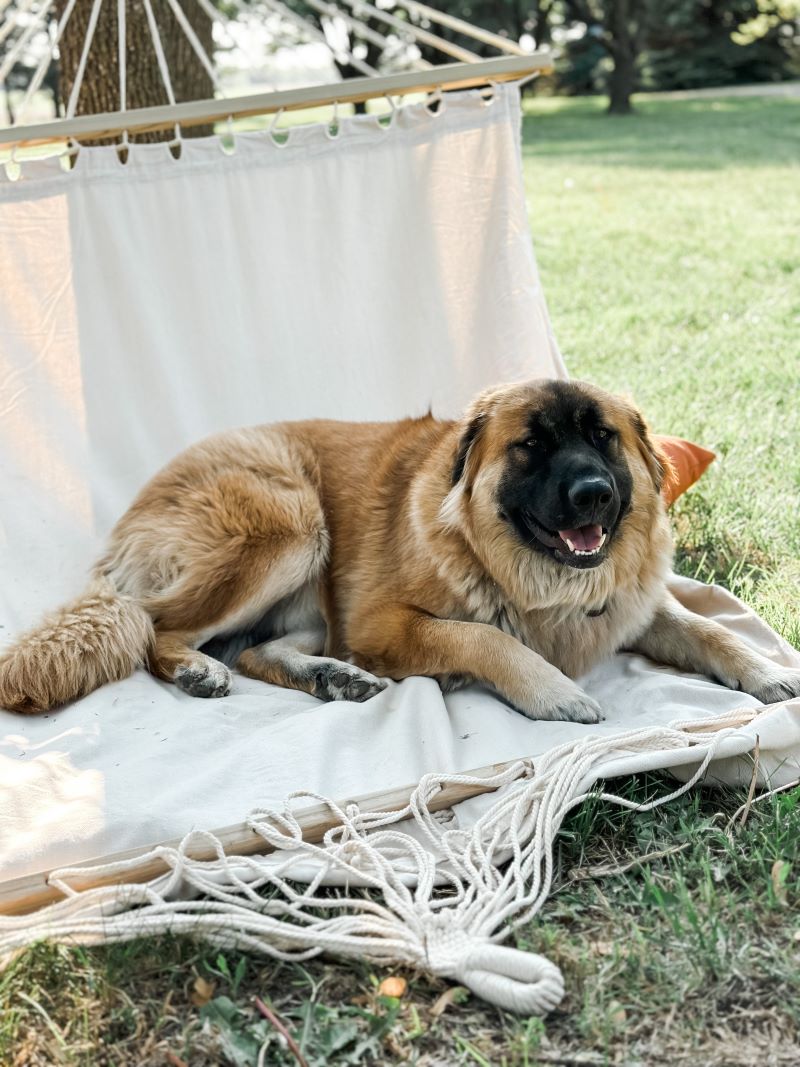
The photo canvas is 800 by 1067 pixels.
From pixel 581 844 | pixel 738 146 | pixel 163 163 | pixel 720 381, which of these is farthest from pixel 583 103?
pixel 581 844

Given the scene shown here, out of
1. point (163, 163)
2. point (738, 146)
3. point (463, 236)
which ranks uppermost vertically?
point (163, 163)

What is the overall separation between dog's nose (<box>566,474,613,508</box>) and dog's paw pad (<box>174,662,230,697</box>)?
1.12 m

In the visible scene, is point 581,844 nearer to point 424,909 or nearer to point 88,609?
point 424,909

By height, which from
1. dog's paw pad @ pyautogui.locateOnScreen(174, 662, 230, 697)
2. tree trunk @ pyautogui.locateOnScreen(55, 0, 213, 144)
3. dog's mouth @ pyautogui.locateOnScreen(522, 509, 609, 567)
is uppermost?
tree trunk @ pyautogui.locateOnScreen(55, 0, 213, 144)

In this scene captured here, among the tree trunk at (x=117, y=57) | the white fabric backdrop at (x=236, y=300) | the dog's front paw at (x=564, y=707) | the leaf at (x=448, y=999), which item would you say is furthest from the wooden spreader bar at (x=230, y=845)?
the tree trunk at (x=117, y=57)

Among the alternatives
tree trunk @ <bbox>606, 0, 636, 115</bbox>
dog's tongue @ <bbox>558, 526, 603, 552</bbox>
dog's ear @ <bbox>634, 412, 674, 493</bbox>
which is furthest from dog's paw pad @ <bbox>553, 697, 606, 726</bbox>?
tree trunk @ <bbox>606, 0, 636, 115</bbox>

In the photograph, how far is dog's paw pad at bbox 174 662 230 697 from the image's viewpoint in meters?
3.21

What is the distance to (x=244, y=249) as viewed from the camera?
14.4ft

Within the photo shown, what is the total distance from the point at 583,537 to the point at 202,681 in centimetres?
113

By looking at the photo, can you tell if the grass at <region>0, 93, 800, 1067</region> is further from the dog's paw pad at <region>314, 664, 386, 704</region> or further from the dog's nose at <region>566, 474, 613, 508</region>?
the dog's paw pad at <region>314, 664, 386, 704</region>

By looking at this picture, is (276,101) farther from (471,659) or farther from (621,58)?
(621,58)

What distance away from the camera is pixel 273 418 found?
4418mm

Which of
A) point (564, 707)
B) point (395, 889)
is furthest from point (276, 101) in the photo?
point (395, 889)

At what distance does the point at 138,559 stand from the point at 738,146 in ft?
53.4
